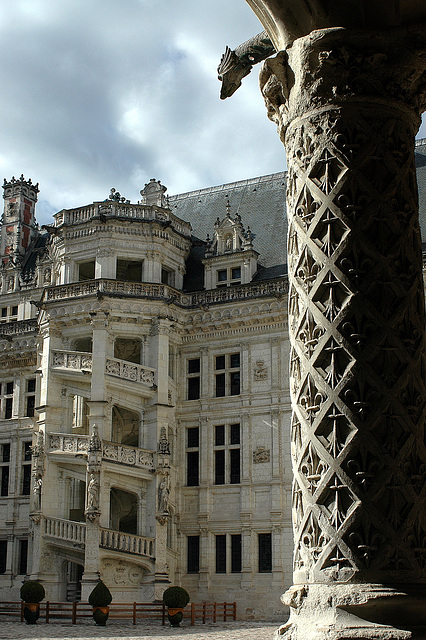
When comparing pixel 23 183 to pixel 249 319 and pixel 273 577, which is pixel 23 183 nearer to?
pixel 249 319

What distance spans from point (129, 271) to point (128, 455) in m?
8.73

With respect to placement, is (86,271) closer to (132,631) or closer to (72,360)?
(72,360)

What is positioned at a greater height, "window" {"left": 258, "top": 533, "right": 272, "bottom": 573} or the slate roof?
the slate roof

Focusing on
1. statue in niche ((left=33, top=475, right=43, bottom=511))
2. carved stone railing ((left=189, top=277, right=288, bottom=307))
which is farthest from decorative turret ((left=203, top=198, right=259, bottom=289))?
statue in niche ((left=33, top=475, right=43, bottom=511))

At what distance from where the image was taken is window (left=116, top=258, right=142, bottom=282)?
1297 inches

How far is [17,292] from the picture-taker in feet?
119

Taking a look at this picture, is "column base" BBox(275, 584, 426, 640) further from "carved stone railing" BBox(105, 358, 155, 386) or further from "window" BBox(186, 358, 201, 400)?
"window" BBox(186, 358, 201, 400)

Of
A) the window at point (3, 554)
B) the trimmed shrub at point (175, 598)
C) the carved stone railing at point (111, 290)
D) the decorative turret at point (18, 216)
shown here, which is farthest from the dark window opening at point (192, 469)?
the decorative turret at point (18, 216)

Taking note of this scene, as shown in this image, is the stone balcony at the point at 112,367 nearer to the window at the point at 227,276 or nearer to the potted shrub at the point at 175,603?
the window at the point at 227,276

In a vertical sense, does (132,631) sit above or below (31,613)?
below

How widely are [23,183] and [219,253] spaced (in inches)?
509

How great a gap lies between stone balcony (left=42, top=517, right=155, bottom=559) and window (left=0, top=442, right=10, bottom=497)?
6.08 m

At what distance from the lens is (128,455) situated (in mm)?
27688

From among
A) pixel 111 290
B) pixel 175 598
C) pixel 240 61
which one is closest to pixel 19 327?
pixel 111 290
